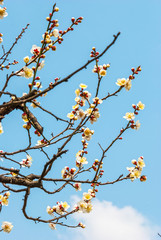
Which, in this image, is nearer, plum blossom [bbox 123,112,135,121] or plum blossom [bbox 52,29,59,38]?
plum blossom [bbox 52,29,59,38]

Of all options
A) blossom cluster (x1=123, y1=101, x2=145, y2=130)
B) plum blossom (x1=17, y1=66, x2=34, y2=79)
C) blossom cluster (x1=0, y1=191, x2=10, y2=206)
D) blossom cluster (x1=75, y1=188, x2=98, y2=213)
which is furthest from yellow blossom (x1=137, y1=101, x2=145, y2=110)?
blossom cluster (x1=0, y1=191, x2=10, y2=206)

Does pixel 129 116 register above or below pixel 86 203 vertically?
above

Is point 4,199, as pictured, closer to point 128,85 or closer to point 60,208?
point 60,208

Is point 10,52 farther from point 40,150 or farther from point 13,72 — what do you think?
point 40,150

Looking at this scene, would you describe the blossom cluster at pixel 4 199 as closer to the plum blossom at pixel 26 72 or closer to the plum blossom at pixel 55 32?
the plum blossom at pixel 26 72

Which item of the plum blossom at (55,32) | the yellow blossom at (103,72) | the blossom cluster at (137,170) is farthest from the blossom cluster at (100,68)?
the blossom cluster at (137,170)

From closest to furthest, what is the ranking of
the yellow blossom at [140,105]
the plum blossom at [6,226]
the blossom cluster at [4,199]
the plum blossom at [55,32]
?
the plum blossom at [55,32]
the yellow blossom at [140,105]
the plum blossom at [6,226]
the blossom cluster at [4,199]

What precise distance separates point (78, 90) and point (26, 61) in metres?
0.67

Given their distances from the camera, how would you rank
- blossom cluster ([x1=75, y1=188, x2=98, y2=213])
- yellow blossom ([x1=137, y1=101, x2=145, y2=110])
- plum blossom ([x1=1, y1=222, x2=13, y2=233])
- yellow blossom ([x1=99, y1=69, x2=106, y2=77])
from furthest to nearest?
1. plum blossom ([x1=1, y1=222, x2=13, y2=233])
2. blossom cluster ([x1=75, y1=188, x2=98, y2=213])
3. yellow blossom ([x1=137, y1=101, x2=145, y2=110])
4. yellow blossom ([x1=99, y1=69, x2=106, y2=77])

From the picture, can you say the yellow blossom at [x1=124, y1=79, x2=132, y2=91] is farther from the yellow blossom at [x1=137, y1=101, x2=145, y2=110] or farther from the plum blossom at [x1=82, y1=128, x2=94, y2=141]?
the plum blossom at [x1=82, y1=128, x2=94, y2=141]

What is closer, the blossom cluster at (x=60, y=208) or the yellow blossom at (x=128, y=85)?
the yellow blossom at (x=128, y=85)

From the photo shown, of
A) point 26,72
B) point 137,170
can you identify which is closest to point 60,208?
point 137,170

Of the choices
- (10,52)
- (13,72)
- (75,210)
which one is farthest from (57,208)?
(10,52)

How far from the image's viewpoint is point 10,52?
4.62 m
